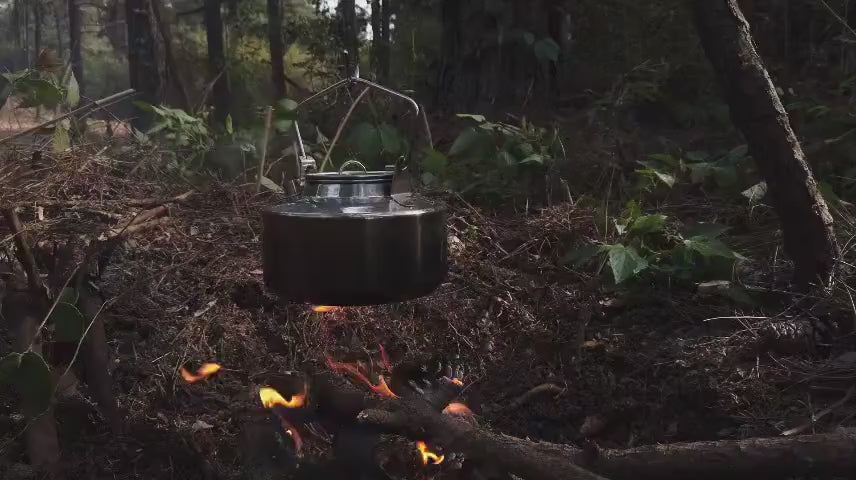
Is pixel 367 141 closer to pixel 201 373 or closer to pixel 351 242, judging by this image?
pixel 201 373

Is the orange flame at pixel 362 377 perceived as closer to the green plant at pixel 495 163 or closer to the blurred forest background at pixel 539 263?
the blurred forest background at pixel 539 263

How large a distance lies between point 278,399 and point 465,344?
87 cm

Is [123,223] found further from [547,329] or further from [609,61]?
[609,61]

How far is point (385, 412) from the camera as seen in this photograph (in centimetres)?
209

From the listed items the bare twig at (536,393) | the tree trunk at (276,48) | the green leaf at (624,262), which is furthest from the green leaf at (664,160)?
the tree trunk at (276,48)

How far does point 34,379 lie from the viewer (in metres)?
2.07

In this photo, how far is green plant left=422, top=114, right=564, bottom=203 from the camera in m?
3.77

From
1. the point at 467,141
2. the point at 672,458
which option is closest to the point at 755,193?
the point at 467,141

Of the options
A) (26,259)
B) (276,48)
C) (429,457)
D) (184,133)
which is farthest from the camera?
(276,48)

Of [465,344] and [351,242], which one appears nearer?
[351,242]

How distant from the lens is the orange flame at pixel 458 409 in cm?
215

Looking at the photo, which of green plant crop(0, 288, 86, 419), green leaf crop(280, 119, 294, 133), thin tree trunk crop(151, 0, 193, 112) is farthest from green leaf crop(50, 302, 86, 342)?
thin tree trunk crop(151, 0, 193, 112)

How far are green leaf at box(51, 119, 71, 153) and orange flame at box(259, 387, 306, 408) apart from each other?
1.81 meters

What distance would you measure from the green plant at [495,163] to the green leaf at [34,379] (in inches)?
83.9
